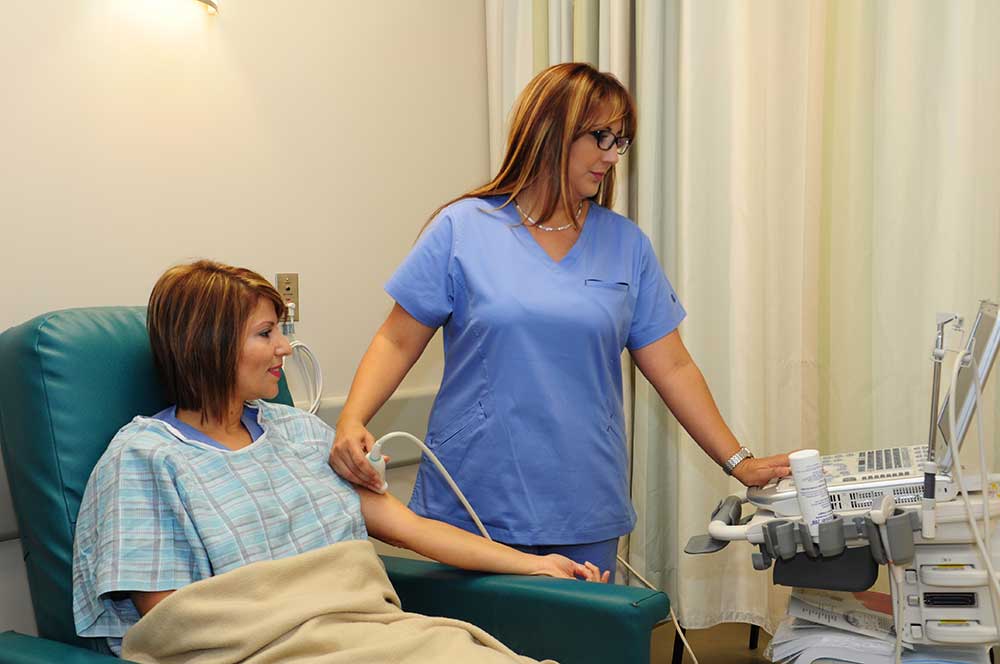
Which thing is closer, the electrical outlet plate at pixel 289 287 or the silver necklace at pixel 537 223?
the silver necklace at pixel 537 223

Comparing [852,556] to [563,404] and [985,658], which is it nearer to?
[985,658]

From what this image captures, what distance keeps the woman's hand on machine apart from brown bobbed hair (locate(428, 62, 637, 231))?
1.77ft

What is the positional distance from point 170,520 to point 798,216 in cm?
152

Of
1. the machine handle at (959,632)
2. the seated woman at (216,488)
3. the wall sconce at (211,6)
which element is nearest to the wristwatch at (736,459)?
the seated woman at (216,488)

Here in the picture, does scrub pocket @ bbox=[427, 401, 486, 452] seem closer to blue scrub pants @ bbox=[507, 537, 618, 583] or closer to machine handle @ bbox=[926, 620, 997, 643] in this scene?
blue scrub pants @ bbox=[507, 537, 618, 583]

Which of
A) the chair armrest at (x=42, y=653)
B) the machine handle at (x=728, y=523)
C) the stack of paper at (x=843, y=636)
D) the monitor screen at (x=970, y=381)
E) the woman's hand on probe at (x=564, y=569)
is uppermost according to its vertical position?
the monitor screen at (x=970, y=381)

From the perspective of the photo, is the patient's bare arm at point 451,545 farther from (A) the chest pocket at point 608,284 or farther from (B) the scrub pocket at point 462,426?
(A) the chest pocket at point 608,284

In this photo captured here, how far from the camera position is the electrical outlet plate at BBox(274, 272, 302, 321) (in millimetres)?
2184

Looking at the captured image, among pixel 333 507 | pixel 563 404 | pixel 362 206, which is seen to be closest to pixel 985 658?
pixel 563 404

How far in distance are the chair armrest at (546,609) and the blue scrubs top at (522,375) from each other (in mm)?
164

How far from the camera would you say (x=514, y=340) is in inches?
65.8

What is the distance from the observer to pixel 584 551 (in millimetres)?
1734

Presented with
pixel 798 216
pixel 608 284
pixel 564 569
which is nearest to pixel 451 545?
pixel 564 569

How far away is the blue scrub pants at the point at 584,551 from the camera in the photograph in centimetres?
171
